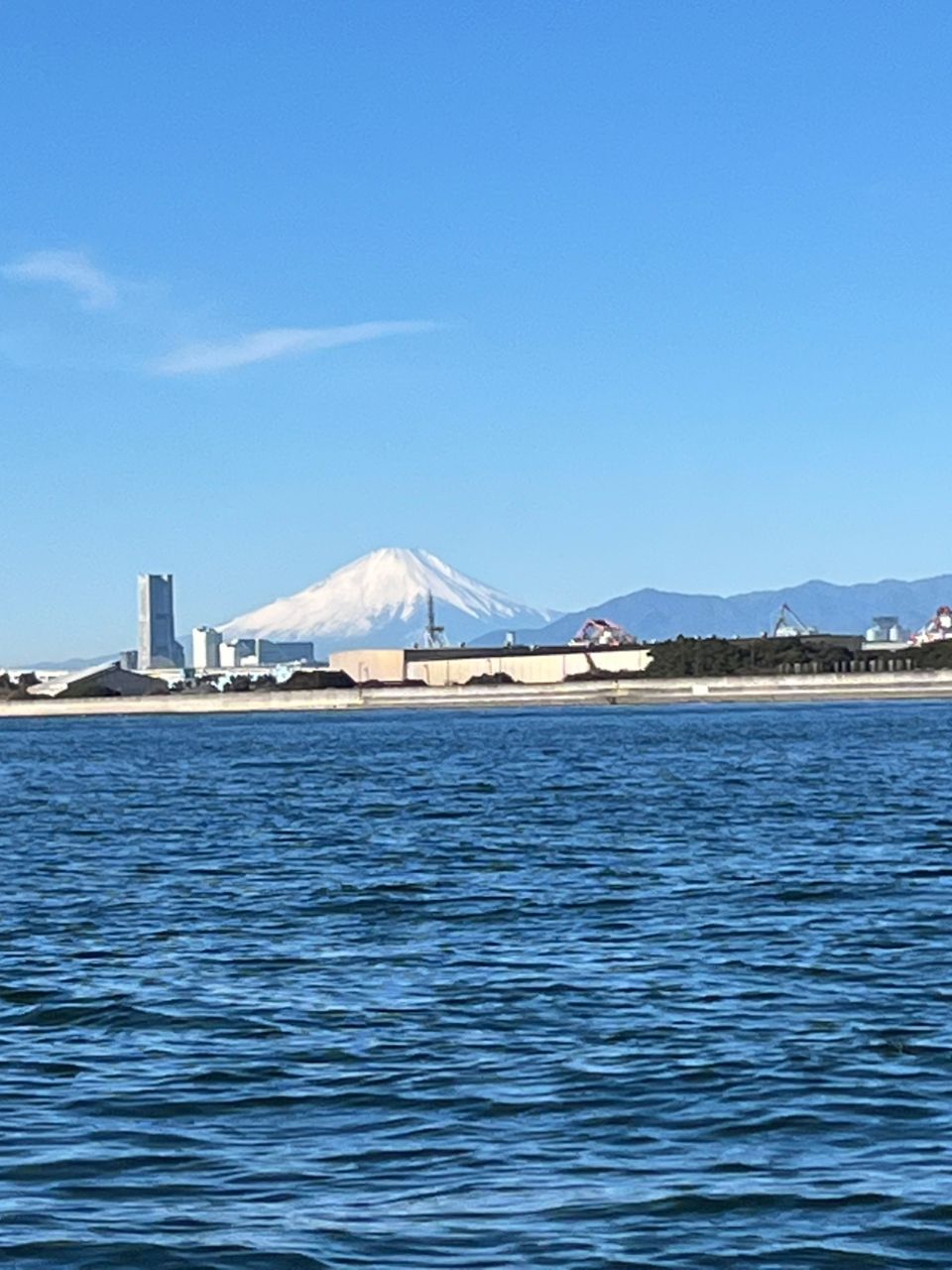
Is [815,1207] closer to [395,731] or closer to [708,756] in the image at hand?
[708,756]

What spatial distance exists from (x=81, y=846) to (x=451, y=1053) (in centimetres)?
2377

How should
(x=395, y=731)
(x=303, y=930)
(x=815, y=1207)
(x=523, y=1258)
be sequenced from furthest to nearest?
1. (x=395, y=731)
2. (x=303, y=930)
3. (x=815, y=1207)
4. (x=523, y=1258)

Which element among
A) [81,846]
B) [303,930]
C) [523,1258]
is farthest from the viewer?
[81,846]

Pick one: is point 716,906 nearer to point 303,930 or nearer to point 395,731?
point 303,930

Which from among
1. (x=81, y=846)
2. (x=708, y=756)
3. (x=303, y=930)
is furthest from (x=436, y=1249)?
(x=708, y=756)

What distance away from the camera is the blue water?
10.7 meters

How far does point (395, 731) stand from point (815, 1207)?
120617 millimetres

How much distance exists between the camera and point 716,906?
24141 millimetres

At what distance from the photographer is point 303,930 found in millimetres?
22906

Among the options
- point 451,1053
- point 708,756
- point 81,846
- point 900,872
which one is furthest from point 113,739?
point 451,1053

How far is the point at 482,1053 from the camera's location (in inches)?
598

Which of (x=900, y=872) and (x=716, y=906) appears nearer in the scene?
(x=716, y=906)

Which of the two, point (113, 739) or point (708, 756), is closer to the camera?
point (708, 756)

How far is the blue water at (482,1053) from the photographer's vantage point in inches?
421
